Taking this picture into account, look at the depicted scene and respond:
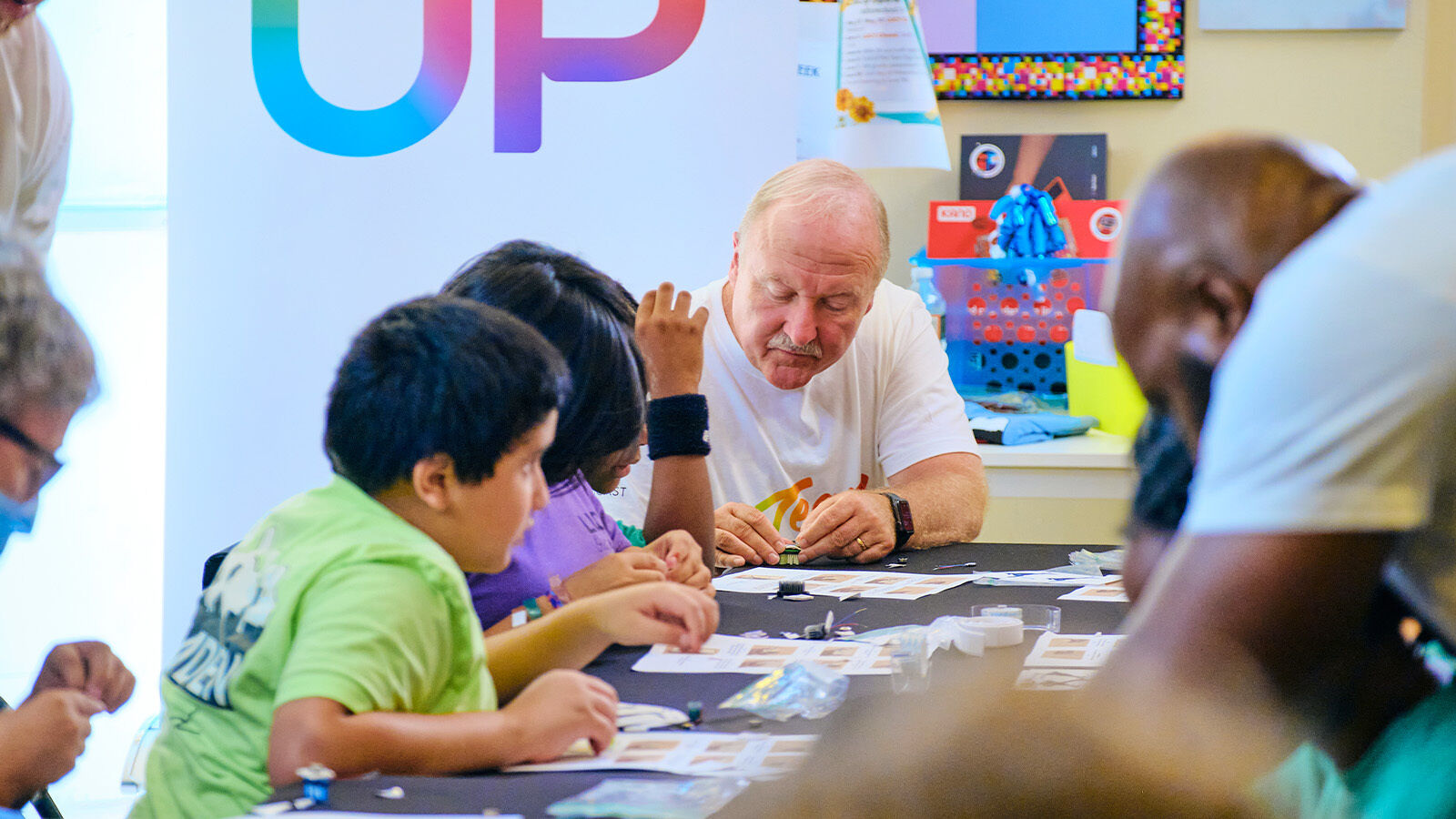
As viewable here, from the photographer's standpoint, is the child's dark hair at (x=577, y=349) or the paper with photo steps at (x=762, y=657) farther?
the child's dark hair at (x=577, y=349)

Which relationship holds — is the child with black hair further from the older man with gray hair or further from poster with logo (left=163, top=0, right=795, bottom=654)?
poster with logo (left=163, top=0, right=795, bottom=654)

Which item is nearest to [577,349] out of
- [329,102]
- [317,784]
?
[317,784]

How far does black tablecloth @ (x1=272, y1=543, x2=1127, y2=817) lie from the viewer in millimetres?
912

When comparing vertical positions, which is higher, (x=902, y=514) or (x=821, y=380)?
(x=821, y=380)

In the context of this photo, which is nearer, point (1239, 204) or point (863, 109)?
point (1239, 204)

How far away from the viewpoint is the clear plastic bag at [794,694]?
A: 118 cm

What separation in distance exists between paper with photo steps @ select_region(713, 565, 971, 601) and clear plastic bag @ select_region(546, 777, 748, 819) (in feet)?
2.89

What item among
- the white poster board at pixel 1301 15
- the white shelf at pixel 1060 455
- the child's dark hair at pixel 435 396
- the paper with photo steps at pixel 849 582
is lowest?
the white shelf at pixel 1060 455

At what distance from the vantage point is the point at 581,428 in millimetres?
1603

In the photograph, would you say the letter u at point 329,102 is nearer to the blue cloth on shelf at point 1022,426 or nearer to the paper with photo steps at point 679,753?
the blue cloth on shelf at point 1022,426

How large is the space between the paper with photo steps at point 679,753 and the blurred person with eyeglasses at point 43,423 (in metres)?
0.45

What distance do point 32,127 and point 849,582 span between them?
1.81 metres

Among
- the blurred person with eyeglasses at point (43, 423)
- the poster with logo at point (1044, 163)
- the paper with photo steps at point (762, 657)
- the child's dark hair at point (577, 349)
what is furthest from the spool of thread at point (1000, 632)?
the poster with logo at point (1044, 163)

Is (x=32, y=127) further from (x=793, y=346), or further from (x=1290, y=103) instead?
(x=1290, y=103)
